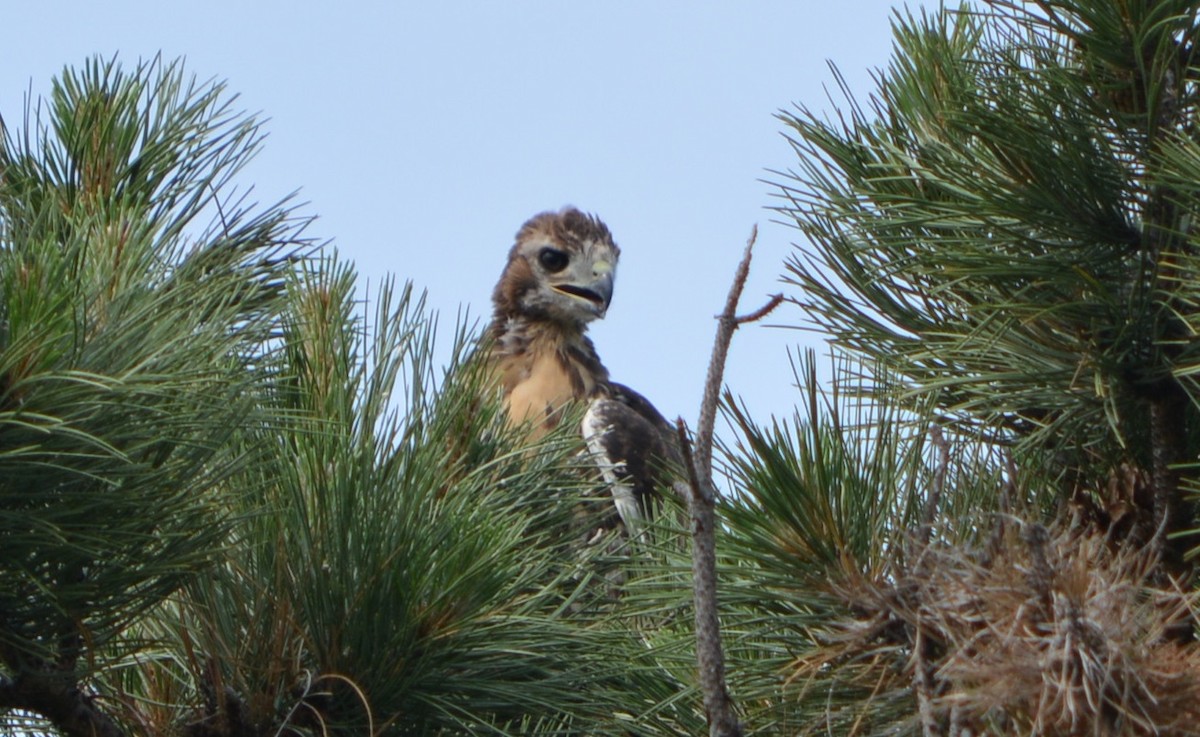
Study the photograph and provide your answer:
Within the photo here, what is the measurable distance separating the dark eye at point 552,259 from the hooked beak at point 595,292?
0.32ft

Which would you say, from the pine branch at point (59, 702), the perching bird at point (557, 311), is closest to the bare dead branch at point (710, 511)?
the pine branch at point (59, 702)

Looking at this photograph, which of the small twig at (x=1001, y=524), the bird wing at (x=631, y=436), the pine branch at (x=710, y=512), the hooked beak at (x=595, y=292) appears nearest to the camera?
the pine branch at (x=710, y=512)

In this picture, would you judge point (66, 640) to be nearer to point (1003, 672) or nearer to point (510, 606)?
point (510, 606)

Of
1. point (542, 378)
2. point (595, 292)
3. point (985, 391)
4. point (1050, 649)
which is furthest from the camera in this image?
point (595, 292)

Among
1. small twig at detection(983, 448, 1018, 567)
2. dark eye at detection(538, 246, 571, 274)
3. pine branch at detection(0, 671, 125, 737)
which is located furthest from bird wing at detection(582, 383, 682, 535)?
pine branch at detection(0, 671, 125, 737)

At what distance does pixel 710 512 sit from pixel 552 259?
17.4 feet

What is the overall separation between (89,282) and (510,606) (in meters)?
0.87

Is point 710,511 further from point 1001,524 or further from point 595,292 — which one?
point 595,292

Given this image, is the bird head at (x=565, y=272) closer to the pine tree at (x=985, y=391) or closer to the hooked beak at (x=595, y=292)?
the hooked beak at (x=595, y=292)

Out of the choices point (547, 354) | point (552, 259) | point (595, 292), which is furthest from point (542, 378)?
point (552, 259)

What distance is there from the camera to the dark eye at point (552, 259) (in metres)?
7.02

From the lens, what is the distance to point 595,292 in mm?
6984

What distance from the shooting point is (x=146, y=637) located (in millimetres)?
2566

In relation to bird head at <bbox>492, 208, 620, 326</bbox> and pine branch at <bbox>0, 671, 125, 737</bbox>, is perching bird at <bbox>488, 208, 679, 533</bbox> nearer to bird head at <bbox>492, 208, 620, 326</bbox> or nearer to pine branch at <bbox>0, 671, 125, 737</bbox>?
bird head at <bbox>492, 208, 620, 326</bbox>
